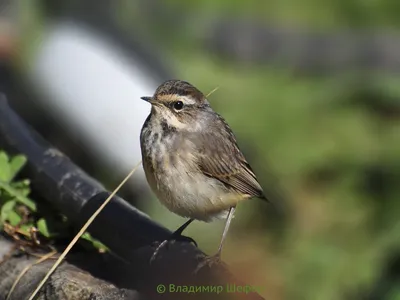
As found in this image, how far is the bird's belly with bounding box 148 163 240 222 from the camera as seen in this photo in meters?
3.91

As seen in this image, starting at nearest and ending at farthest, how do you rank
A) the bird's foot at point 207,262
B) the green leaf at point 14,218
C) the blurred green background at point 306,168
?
the bird's foot at point 207,262
the green leaf at point 14,218
the blurred green background at point 306,168

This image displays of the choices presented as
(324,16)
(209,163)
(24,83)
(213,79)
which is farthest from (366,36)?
(209,163)

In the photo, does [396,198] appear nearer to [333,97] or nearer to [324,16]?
[333,97]

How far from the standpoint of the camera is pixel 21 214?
3.88 metres

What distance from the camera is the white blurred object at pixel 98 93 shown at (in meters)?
7.19

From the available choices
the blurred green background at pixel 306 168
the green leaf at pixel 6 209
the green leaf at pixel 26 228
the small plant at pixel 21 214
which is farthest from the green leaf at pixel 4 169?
the blurred green background at pixel 306 168

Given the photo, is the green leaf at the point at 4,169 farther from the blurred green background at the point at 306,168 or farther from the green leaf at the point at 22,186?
the blurred green background at the point at 306,168

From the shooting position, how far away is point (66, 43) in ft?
26.0

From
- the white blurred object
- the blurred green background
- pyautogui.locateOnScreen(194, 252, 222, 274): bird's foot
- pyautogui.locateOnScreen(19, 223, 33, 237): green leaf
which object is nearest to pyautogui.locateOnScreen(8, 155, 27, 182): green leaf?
pyautogui.locateOnScreen(19, 223, 33, 237): green leaf

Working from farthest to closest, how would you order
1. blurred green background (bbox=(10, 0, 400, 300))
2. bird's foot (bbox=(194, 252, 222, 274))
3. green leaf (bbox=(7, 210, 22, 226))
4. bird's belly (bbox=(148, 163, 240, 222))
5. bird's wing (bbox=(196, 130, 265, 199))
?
1. blurred green background (bbox=(10, 0, 400, 300))
2. bird's wing (bbox=(196, 130, 265, 199))
3. bird's belly (bbox=(148, 163, 240, 222))
4. green leaf (bbox=(7, 210, 22, 226))
5. bird's foot (bbox=(194, 252, 222, 274))

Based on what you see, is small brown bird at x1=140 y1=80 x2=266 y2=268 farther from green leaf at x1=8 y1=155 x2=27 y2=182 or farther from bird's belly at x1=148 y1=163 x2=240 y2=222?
green leaf at x1=8 y1=155 x2=27 y2=182

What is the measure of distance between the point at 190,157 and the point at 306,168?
3697 millimetres

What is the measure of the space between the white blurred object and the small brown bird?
2837 mm

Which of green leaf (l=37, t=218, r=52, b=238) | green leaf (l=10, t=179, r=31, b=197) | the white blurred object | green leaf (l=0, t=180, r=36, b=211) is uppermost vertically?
the white blurred object
